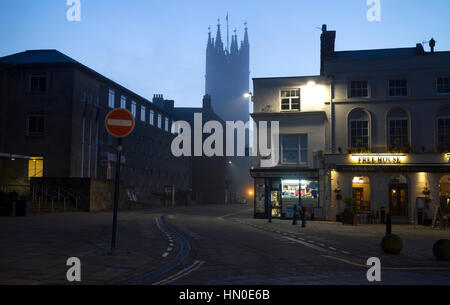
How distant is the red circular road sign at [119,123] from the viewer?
11617 millimetres

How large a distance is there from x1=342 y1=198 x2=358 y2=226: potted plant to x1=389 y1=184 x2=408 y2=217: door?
3.35m

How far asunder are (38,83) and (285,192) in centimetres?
2530

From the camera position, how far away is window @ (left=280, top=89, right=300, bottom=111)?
35750 mm

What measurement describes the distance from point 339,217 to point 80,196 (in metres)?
19.5

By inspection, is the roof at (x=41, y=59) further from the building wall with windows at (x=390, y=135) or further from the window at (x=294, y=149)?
the building wall with windows at (x=390, y=135)

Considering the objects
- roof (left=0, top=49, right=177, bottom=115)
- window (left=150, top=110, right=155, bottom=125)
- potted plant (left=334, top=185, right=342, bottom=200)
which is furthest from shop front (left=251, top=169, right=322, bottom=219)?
window (left=150, top=110, right=155, bottom=125)

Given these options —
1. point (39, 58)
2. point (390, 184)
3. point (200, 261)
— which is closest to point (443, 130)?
point (390, 184)

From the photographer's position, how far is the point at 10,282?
8.18 m

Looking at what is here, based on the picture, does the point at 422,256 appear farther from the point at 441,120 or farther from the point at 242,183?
the point at 242,183

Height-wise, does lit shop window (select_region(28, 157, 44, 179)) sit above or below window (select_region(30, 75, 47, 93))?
below

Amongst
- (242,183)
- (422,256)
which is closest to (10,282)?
(422,256)

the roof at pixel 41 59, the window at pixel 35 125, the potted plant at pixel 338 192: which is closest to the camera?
the potted plant at pixel 338 192

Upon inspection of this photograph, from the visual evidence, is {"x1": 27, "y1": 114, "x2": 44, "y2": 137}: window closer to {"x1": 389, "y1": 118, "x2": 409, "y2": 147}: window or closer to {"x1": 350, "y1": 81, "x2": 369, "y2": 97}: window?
{"x1": 350, "y1": 81, "x2": 369, "y2": 97}: window

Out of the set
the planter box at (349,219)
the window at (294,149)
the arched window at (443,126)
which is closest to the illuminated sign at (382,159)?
the arched window at (443,126)
